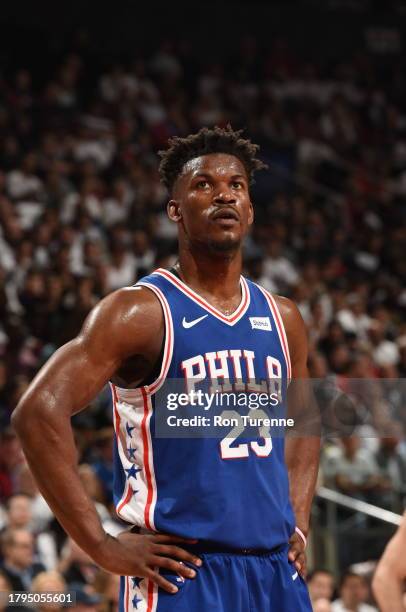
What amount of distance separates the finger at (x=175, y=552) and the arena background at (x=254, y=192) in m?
1.95

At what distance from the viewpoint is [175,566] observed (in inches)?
124

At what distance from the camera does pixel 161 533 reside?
127 inches

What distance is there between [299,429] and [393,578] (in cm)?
61

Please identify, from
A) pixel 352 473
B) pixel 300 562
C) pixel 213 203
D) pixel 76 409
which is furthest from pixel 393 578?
pixel 352 473

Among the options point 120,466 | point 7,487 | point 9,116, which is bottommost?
point 120,466

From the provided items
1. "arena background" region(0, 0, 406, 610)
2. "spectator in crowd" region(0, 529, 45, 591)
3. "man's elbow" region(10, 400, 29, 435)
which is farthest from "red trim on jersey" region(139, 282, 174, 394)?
"spectator in crowd" region(0, 529, 45, 591)

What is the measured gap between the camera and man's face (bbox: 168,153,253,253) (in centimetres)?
343

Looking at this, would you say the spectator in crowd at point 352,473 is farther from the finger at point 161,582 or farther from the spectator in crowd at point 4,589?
the finger at point 161,582

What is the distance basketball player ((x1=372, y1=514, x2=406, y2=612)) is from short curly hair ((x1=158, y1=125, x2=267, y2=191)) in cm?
137

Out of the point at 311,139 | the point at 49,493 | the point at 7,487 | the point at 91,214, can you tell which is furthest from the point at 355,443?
the point at 311,139

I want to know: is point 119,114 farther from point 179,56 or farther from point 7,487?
point 7,487

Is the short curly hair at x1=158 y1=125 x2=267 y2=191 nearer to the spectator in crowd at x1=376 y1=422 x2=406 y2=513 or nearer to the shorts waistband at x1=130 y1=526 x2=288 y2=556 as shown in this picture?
the shorts waistband at x1=130 y1=526 x2=288 y2=556

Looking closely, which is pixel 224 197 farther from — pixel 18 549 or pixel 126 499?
pixel 18 549

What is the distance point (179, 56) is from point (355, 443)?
8.39 metres
